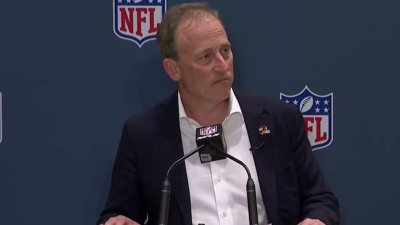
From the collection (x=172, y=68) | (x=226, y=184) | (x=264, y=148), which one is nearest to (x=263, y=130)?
(x=264, y=148)

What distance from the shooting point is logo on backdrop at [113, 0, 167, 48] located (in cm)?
183

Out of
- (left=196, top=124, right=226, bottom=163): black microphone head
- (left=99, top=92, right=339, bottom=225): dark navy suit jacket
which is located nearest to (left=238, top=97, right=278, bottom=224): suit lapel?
(left=99, top=92, right=339, bottom=225): dark navy suit jacket

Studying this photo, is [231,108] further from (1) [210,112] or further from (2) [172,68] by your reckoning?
(2) [172,68]

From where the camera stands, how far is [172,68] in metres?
1.72

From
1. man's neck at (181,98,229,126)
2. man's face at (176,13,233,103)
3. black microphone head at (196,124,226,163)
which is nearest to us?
black microphone head at (196,124,226,163)

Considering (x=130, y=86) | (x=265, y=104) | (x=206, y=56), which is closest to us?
(x=206, y=56)

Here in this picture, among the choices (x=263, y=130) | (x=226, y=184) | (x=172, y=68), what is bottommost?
(x=226, y=184)

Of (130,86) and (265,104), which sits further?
(130,86)

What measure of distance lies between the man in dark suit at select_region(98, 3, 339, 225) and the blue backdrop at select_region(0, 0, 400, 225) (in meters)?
0.13

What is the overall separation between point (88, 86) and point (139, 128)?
0.23m

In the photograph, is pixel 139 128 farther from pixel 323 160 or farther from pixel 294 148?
pixel 323 160

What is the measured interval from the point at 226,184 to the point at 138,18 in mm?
529

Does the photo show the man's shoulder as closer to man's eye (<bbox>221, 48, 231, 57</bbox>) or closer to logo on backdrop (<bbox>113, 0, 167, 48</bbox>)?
man's eye (<bbox>221, 48, 231, 57</bbox>)

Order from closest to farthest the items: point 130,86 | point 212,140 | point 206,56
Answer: point 212,140 → point 206,56 → point 130,86
